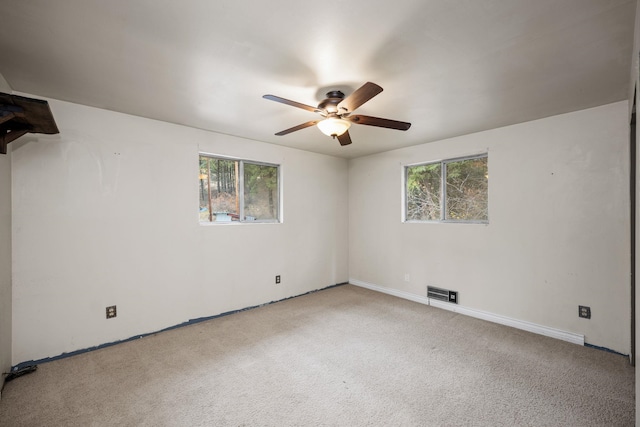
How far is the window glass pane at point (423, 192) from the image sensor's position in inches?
158

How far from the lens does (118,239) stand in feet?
9.27

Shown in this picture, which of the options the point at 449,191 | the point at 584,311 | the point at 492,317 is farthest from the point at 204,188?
the point at 584,311

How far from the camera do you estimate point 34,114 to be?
1.83m

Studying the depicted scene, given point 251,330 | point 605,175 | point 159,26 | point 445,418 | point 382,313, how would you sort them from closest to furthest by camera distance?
point 159,26
point 445,418
point 605,175
point 251,330
point 382,313

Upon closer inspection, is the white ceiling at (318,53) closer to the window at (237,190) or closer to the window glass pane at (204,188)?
the window glass pane at (204,188)

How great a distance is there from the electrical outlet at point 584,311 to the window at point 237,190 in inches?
141

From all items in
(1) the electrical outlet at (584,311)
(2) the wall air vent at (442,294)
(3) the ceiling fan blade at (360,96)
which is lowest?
(2) the wall air vent at (442,294)

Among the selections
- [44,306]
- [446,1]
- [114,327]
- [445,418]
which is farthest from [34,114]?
[445,418]

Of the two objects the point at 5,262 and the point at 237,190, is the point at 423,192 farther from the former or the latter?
the point at 5,262

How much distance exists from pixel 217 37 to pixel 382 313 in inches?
132

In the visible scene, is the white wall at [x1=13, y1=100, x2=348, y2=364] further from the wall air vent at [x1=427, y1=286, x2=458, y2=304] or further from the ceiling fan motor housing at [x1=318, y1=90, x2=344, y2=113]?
the wall air vent at [x1=427, y1=286, x2=458, y2=304]

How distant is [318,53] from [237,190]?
242 centimetres

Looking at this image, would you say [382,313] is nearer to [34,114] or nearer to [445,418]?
[445,418]

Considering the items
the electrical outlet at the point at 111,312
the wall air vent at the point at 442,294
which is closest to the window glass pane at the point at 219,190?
the electrical outlet at the point at 111,312
